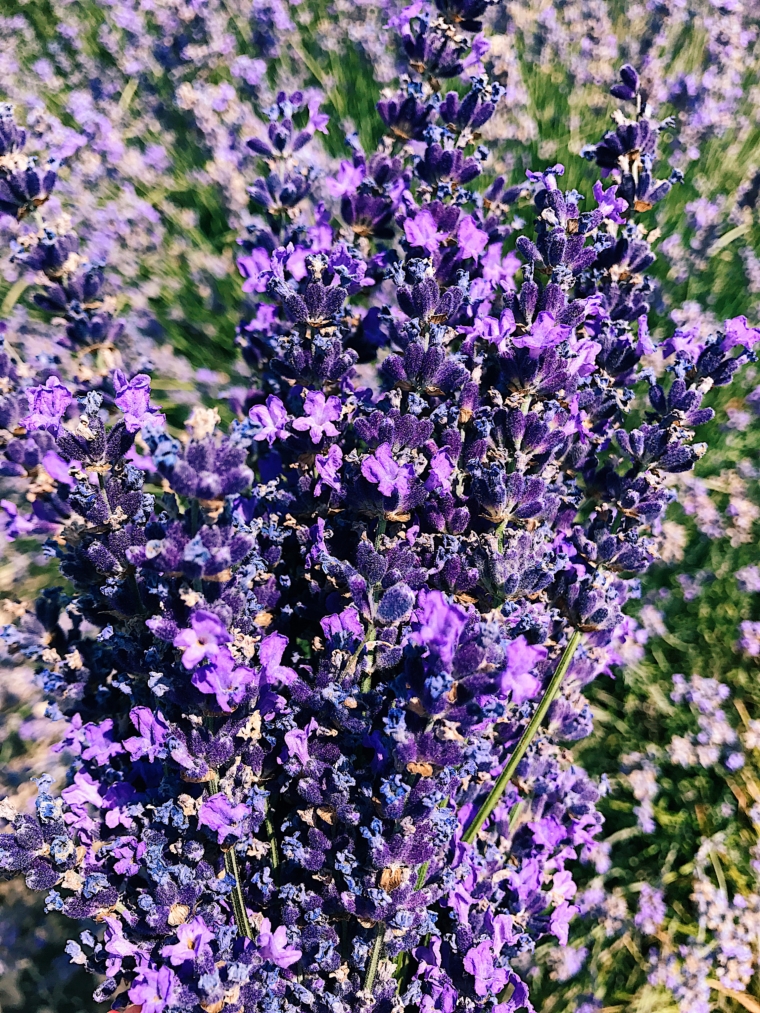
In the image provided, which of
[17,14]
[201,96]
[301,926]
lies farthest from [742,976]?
[17,14]

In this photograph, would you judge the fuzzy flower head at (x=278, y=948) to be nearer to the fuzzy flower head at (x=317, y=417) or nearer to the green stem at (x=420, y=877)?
the green stem at (x=420, y=877)

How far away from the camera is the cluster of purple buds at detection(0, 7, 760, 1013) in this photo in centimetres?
99

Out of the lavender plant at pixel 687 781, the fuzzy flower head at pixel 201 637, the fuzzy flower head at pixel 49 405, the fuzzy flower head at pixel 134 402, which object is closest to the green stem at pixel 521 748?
the fuzzy flower head at pixel 201 637

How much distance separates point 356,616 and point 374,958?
18.5 inches

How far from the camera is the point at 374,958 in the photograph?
1064 mm

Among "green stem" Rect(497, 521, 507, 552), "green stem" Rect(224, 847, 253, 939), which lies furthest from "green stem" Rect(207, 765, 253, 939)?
"green stem" Rect(497, 521, 507, 552)

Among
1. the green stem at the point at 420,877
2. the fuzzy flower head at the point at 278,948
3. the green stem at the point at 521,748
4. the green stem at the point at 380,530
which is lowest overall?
the fuzzy flower head at the point at 278,948

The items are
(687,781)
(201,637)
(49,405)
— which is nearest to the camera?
(201,637)

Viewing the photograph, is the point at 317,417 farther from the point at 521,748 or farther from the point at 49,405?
the point at 521,748

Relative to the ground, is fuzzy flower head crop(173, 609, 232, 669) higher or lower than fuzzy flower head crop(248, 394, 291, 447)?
lower

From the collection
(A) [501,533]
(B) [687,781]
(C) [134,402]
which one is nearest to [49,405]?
(C) [134,402]

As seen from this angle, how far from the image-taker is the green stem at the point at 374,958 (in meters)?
1.06

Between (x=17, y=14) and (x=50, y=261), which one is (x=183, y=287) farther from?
(x=17, y=14)

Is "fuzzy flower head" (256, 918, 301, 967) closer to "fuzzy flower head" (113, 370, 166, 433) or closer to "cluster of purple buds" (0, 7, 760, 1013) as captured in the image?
"cluster of purple buds" (0, 7, 760, 1013)
